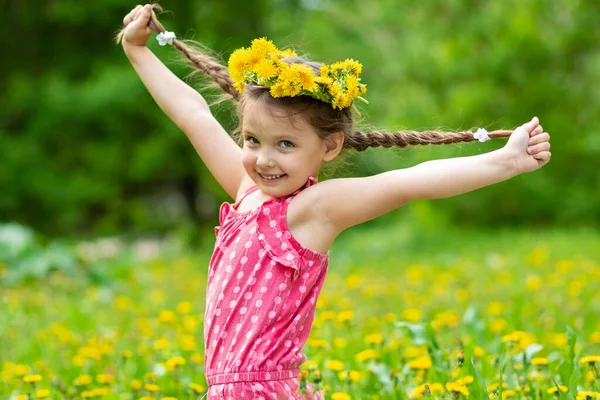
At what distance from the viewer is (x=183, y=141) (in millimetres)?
11203

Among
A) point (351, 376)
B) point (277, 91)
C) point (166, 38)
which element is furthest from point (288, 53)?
point (351, 376)

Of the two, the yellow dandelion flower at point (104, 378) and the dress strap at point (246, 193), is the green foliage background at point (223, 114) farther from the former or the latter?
the dress strap at point (246, 193)

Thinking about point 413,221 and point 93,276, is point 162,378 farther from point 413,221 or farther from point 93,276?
point 413,221

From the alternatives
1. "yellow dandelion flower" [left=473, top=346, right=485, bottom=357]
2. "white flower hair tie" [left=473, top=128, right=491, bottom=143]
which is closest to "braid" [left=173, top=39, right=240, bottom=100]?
"white flower hair tie" [left=473, top=128, right=491, bottom=143]

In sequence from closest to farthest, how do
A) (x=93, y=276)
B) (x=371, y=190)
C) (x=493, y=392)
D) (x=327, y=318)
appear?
(x=371, y=190), (x=493, y=392), (x=327, y=318), (x=93, y=276)

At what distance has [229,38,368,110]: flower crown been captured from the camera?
6.81 ft

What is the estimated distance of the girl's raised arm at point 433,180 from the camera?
2053 millimetres

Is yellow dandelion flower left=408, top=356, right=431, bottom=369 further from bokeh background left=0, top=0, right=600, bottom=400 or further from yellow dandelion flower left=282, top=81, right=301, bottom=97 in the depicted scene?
yellow dandelion flower left=282, top=81, right=301, bottom=97

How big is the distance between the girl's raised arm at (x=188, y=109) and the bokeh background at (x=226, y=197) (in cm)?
110

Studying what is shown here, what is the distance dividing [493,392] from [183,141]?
895 cm

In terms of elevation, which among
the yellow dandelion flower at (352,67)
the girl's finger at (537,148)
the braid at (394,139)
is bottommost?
the girl's finger at (537,148)

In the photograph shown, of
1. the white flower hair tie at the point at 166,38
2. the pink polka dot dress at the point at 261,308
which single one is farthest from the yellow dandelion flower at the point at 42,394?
the white flower hair tie at the point at 166,38

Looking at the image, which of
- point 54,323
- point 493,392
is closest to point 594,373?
point 493,392

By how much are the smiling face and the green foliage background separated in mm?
7919
